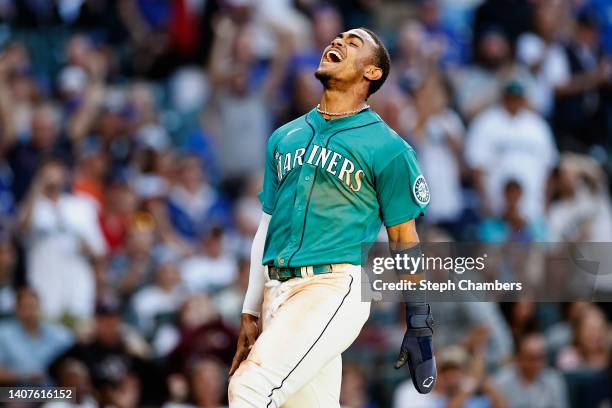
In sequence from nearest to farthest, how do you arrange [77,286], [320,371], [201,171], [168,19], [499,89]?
1. [320,371]
2. [77,286]
3. [201,171]
4. [499,89]
5. [168,19]

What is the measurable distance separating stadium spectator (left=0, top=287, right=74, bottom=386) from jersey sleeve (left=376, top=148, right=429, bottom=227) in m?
4.97

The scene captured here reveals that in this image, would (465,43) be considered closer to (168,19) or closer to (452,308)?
(168,19)

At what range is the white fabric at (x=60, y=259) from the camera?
431 inches

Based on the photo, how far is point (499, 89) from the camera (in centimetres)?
1363

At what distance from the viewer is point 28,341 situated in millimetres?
10352

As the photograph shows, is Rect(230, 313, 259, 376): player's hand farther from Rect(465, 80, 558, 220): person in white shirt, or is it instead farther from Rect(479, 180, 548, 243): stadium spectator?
Rect(465, 80, 558, 220): person in white shirt

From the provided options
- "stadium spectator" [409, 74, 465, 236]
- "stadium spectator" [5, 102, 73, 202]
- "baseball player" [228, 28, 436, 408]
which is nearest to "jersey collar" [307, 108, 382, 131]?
"baseball player" [228, 28, 436, 408]

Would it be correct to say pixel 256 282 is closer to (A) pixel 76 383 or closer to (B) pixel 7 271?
(A) pixel 76 383

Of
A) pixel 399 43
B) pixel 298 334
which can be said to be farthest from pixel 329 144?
pixel 399 43

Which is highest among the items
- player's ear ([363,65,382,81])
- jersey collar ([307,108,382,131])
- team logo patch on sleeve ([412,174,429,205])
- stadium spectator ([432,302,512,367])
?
player's ear ([363,65,382,81])

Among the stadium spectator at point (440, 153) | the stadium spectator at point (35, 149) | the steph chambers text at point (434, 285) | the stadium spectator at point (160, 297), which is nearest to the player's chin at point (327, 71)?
the steph chambers text at point (434, 285)

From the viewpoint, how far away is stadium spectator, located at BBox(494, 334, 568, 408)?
10.4 metres

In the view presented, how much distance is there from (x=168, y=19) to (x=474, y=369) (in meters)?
6.25

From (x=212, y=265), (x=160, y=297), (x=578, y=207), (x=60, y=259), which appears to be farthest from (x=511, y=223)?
(x=60, y=259)
